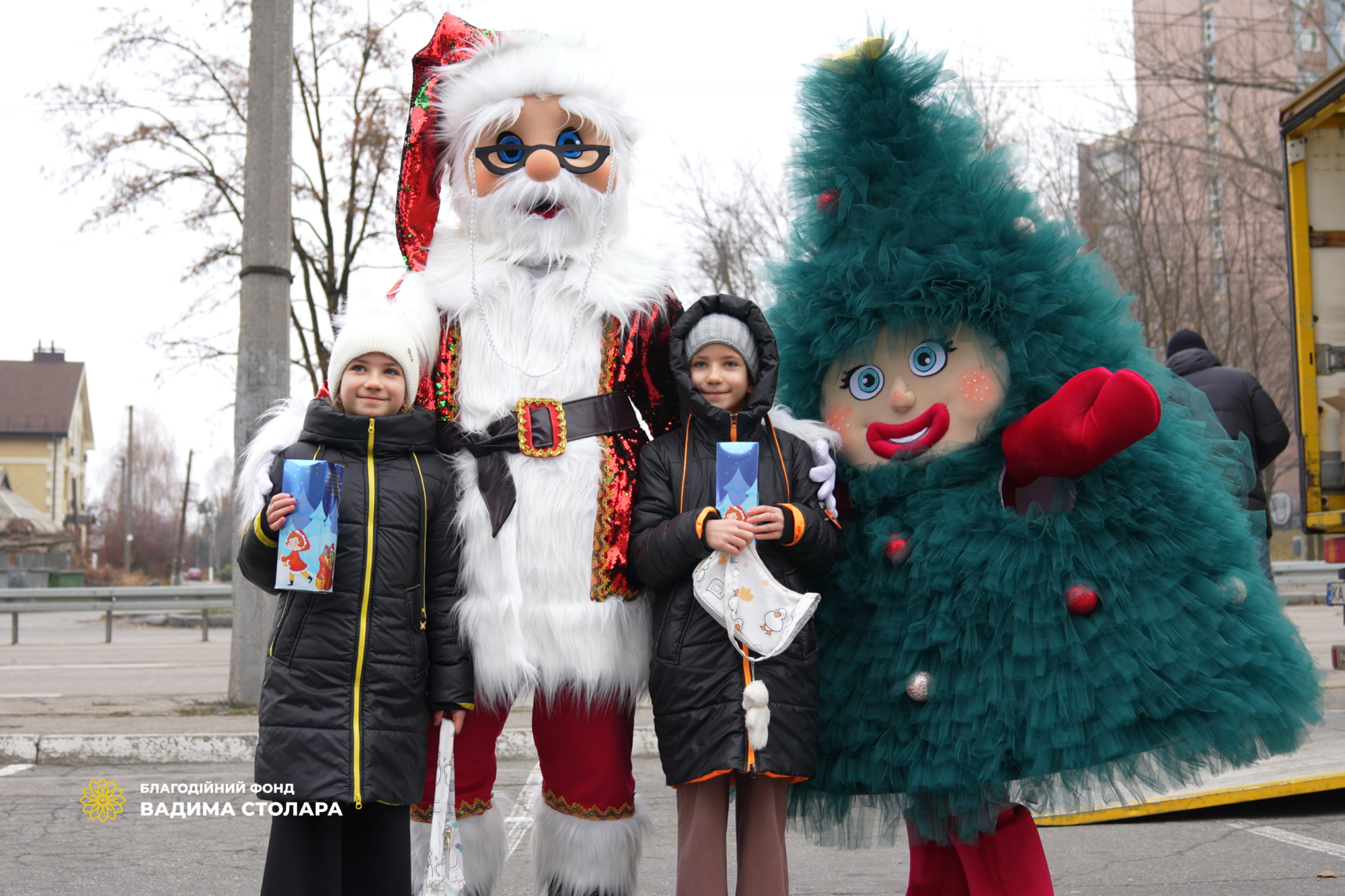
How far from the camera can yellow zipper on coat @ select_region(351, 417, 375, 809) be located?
2.61 metres

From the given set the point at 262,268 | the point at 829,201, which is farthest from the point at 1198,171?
the point at 829,201

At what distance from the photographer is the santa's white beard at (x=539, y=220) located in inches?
124

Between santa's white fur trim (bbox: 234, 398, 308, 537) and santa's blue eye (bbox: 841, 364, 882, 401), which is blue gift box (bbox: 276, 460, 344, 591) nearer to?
santa's white fur trim (bbox: 234, 398, 308, 537)

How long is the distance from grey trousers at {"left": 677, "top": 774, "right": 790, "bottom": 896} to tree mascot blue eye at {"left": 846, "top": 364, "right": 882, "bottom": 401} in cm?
109

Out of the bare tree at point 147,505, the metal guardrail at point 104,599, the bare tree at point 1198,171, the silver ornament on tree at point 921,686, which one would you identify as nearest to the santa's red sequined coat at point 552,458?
the silver ornament on tree at point 921,686

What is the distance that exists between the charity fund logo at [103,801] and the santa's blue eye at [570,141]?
345 cm

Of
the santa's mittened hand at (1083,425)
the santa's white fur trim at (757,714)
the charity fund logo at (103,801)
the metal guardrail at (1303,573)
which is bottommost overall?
the charity fund logo at (103,801)

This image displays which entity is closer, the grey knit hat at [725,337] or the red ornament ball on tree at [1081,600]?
the red ornament ball on tree at [1081,600]

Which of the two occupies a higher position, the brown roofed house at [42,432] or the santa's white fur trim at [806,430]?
the brown roofed house at [42,432]

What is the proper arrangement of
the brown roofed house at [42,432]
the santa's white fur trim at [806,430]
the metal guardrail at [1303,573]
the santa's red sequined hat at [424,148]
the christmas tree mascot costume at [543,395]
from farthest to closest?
the brown roofed house at [42,432], the metal guardrail at [1303,573], the santa's red sequined hat at [424,148], the santa's white fur trim at [806,430], the christmas tree mascot costume at [543,395]

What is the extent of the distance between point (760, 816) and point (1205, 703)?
1.12 meters

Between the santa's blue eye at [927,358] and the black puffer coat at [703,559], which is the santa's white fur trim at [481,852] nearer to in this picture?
the black puffer coat at [703,559]

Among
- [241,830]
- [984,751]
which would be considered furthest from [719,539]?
[241,830]

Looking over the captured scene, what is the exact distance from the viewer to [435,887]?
2.68m
